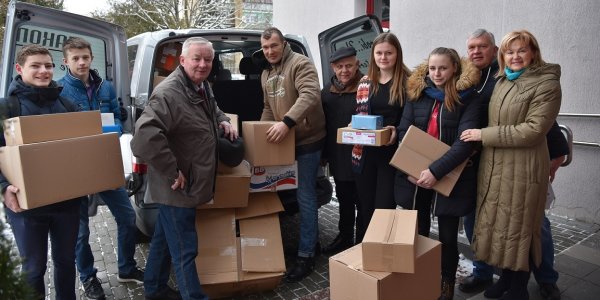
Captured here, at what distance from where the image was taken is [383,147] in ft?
9.91

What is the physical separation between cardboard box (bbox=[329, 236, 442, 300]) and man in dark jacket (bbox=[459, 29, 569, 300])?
0.74 m

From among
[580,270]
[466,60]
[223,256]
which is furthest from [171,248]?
[580,270]

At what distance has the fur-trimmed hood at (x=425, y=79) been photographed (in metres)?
2.54

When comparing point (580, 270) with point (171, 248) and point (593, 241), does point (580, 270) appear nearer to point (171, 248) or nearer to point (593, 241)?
point (593, 241)

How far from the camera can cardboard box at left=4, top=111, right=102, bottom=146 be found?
7.22ft

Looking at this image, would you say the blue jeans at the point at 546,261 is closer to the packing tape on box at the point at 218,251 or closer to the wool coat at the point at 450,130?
the wool coat at the point at 450,130

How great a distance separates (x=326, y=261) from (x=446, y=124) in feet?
5.39

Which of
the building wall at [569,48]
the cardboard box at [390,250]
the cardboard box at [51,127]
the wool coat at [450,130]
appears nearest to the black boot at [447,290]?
the wool coat at [450,130]

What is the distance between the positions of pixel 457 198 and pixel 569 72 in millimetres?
2706

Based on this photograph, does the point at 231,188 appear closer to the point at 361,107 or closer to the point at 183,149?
the point at 183,149

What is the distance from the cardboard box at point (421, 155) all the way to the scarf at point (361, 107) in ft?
1.59

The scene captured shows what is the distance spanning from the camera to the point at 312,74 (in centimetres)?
321

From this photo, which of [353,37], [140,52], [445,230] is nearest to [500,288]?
[445,230]

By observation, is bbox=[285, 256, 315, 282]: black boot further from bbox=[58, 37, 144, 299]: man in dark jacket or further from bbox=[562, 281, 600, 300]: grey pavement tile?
bbox=[562, 281, 600, 300]: grey pavement tile
